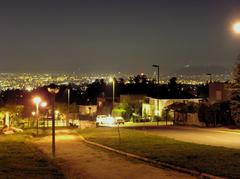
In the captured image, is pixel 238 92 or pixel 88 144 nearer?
pixel 238 92

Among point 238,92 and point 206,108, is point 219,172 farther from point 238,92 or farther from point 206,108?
point 206,108

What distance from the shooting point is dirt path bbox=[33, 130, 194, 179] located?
Answer: 53.4ft

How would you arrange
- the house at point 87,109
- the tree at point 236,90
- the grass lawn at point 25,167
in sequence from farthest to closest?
the house at point 87,109 < the tree at point 236,90 < the grass lawn at point 25,167

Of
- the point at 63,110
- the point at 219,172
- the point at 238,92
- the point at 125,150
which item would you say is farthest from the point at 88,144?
the point at 63,110

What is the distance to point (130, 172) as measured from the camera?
16.9 metres

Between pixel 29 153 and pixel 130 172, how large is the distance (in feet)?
24.7

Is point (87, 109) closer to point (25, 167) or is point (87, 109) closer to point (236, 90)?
point (236, 90)

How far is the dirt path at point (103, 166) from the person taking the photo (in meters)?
16.3

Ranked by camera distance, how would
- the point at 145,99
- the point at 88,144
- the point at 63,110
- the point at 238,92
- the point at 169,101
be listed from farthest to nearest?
the point at 63,110 → the point at 145,99 → the point at 169,101 → the point at 88,144 → the point at 238,92

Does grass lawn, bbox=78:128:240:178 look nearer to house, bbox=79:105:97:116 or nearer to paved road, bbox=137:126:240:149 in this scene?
paved road, bbox=137:126:240:149

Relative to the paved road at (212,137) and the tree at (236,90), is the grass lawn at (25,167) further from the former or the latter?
the paved road at (212,137)

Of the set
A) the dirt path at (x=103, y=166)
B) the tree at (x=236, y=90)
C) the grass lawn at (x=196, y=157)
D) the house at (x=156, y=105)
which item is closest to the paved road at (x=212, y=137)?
the tree at (x=236, y=90)

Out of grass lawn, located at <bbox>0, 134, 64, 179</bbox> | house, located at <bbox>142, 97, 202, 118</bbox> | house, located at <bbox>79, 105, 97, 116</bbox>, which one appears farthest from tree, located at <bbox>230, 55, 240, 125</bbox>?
house, located at <bbox>79, 105, 97, 116</bbox>

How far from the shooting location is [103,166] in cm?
1872
